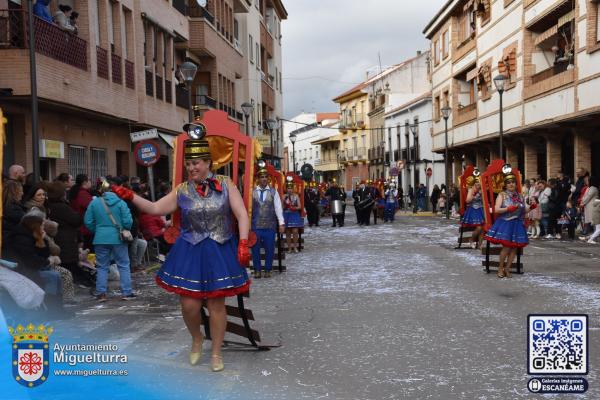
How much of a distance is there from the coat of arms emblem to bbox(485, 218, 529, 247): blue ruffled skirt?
356 inches

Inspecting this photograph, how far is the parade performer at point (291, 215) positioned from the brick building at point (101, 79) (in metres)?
5.15

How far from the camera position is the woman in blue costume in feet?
21.0

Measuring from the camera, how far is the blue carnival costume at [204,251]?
6.41 meters

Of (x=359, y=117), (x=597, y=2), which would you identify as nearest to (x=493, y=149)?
(x=597, y=2)

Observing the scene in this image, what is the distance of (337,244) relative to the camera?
2125 cm

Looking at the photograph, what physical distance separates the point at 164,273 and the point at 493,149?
31.0 metres

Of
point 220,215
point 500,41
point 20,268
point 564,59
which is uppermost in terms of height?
point 500,41

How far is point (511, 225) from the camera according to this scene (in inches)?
493

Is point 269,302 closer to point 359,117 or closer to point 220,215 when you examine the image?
point 220,215

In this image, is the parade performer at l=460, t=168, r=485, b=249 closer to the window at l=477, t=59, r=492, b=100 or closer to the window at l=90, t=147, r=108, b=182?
the window at l=90, t=147, r=108, b=182

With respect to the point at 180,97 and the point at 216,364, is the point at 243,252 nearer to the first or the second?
the point at 216,364

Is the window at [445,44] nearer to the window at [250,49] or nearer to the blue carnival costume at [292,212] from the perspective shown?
the window at [250,49]

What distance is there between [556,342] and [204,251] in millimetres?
2983

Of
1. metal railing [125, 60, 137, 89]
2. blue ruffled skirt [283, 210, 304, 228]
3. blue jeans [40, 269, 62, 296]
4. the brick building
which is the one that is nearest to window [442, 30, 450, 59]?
the brick building
